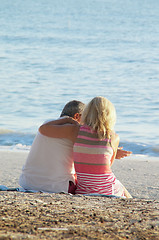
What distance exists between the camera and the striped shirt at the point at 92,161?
392 cm

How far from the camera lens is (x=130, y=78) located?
1808 cm

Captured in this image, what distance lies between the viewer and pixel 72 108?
162 inches

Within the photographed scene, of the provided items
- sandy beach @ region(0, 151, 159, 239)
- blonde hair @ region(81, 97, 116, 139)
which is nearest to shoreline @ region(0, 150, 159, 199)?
blonde hair @ region(81, 97, 116, 139)

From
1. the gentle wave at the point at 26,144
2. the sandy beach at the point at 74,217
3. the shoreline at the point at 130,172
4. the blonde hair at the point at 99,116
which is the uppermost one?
the blonde hair at the point at 99,116

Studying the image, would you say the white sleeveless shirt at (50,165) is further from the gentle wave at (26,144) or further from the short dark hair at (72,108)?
the gentle wave at (26,144)

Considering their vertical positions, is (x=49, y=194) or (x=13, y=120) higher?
(x=49, y=194)

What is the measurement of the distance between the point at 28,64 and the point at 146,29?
20083 mm

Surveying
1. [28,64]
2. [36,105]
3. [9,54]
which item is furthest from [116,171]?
[9,54]

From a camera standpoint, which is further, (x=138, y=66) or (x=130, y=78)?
(x=138, y=66)

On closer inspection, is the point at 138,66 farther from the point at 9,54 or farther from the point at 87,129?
the point at 87,129

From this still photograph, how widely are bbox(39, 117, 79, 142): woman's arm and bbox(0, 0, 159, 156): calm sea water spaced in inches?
170

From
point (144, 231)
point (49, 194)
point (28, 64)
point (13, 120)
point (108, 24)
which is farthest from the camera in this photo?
point (108, 24)

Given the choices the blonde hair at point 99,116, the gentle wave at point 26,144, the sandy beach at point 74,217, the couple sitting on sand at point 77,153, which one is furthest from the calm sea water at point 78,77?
the sandy beach at point 74,217

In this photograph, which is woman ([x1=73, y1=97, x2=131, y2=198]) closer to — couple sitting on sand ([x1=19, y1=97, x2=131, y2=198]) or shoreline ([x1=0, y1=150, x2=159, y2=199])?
couple sitting on sand ([x1=19, y1=97, x2=131, y2=198])
